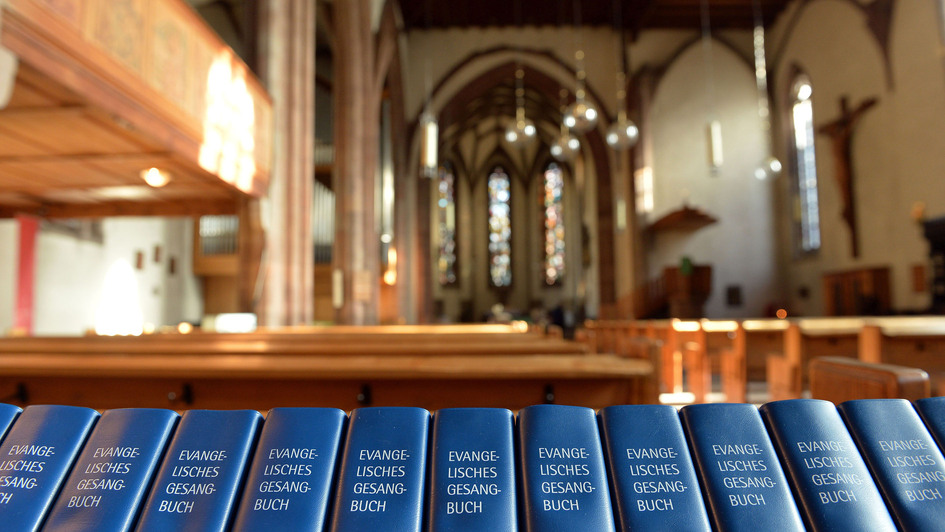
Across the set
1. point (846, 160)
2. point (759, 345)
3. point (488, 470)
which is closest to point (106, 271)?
point (759, 345)

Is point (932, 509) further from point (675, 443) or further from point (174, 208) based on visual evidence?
point (174, 208)

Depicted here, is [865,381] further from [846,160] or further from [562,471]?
[846,160]

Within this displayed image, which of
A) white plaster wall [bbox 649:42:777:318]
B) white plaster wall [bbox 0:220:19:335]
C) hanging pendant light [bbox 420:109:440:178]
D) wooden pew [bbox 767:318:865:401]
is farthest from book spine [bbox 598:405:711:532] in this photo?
white plaster wall [bbox 649:42:777:318]

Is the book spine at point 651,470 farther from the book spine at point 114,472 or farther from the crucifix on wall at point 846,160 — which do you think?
the crucifix on wall at point 846,160

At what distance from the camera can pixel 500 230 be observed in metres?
23.3

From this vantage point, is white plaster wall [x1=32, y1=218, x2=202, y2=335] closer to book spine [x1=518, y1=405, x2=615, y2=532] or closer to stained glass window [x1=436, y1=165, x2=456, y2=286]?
book spine [x1=518, y1=405, x2=615, y2=532]

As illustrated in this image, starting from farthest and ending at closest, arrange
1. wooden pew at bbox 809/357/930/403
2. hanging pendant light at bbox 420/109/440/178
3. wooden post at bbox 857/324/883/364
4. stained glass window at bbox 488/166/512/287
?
1. stained glass window at bbox 488/166/512/287
2. hanging pendant light at bbox 420/109/440/178
3. wooden post at bbox 857/324/883/364
4. wooden pew at bbox 809/357/930/403

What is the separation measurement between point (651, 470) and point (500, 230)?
22854 millimetres

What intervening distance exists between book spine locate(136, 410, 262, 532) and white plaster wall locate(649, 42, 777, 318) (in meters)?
14.8

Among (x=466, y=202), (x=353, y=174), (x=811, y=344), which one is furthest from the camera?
(x=466, y=202)

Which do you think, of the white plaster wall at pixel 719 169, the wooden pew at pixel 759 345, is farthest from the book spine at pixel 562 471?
the white plaster wall at pixel 719 169

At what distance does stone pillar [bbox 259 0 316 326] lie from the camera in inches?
232

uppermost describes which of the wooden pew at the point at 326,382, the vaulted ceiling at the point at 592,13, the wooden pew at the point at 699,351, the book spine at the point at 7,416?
the vaulted ceiling at the point at 592,13

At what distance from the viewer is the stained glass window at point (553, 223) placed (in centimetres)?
2173
